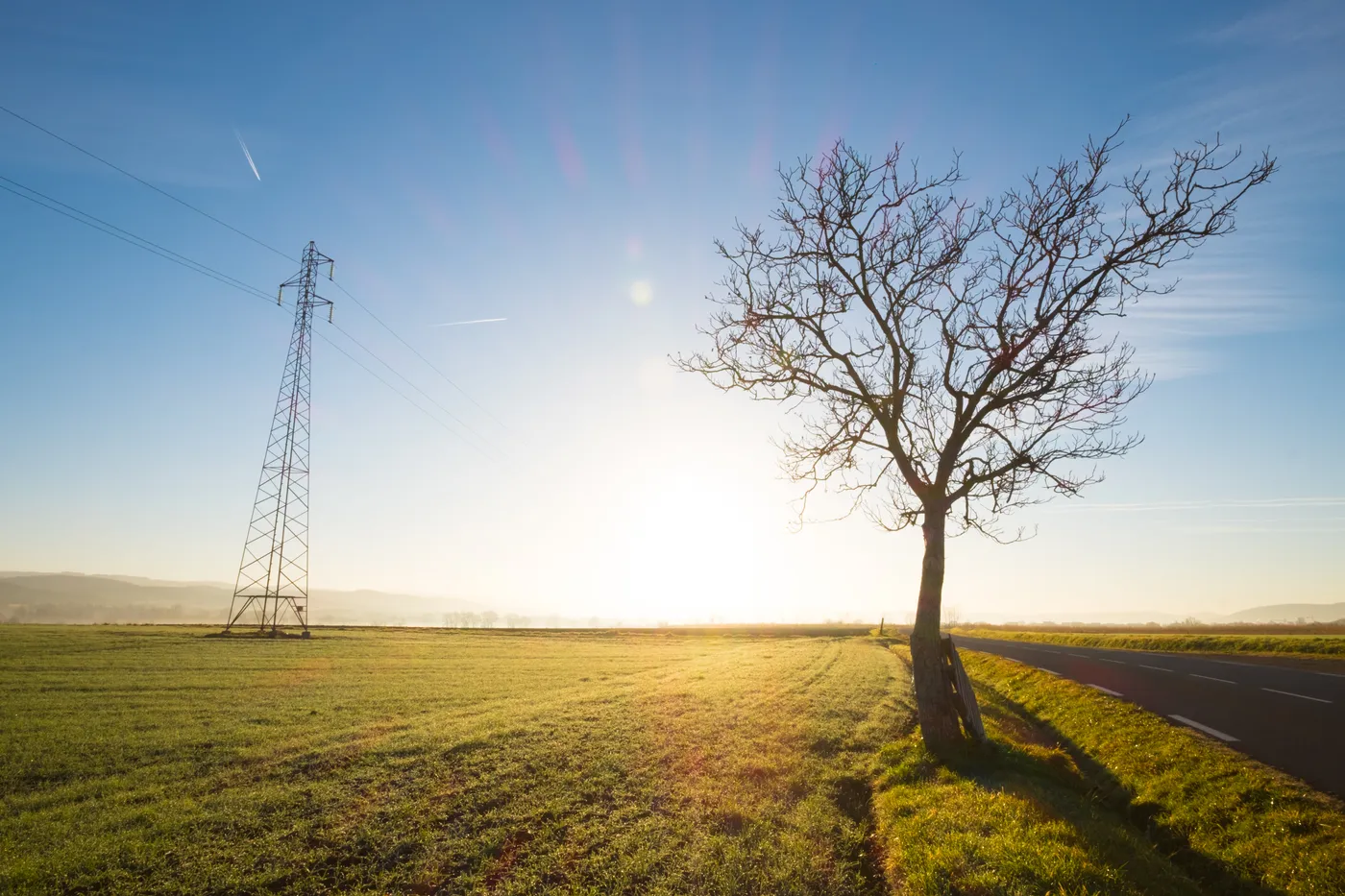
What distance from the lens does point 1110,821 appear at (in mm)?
9195

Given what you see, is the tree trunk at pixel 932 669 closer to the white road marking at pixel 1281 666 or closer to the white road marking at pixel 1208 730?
the white road marking at pixel 1208 730

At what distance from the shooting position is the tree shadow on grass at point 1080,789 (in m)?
7.72

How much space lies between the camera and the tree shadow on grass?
7.72 metres

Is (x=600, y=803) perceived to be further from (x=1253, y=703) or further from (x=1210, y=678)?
(x=1210, y=678)

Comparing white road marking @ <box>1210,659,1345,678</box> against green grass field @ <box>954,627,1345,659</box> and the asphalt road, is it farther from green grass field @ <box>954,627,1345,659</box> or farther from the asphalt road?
green grass field @ <box>954,627,1345,659</box>

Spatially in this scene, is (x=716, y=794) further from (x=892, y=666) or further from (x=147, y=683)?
(x=892, y=666)

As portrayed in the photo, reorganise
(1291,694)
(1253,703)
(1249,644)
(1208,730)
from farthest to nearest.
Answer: (1249,644) < (1291,694) < (1253,703) < (1208,730)

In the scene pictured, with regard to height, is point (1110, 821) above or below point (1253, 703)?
below

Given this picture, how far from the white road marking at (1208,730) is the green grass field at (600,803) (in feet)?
1.98

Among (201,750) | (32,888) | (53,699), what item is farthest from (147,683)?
(32,888)

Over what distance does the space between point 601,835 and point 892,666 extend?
2983cm

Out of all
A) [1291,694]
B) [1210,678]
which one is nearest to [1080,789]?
[1291,694]

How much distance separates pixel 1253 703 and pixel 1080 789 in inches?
317

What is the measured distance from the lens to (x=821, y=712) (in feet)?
61.0
